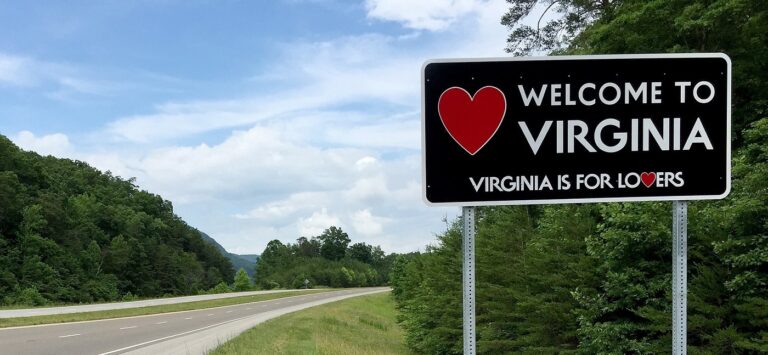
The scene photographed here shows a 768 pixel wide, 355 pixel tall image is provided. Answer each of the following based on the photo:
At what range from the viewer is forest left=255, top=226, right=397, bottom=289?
11628 cm

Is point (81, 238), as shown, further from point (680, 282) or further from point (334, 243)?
point (334, 243)

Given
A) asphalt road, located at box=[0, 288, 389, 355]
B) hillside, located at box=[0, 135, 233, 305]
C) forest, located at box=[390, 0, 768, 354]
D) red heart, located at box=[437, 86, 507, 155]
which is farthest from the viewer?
hillside, located at box=[0, 135, 233, 305]

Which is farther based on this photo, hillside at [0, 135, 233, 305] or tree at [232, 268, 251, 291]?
tree at [232, 268, 251, 291]

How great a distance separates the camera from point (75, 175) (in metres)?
90.9

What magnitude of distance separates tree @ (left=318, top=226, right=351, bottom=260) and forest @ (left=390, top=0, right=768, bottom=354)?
14879 cm

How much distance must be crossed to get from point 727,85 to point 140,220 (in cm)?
9359

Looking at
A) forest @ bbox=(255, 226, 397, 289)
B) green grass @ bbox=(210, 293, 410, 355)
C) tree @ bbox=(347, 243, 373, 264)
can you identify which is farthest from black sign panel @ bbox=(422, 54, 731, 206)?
tree @ bbox=(347, 243, 373, 264)

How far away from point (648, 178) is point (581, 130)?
52 cm


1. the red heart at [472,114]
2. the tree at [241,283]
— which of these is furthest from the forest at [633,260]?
the tree at [241,283]

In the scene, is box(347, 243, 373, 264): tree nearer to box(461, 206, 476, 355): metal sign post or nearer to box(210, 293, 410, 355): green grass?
box(210, 293, 410, 355): green grass

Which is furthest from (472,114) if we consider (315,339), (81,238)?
(81,238)

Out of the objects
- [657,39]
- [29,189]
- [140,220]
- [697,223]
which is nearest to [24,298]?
[29,189]

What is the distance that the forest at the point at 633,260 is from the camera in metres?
7.66

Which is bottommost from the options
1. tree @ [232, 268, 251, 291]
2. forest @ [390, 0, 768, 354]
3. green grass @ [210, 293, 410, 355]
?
tree @ [232, 268, 251, 291]
